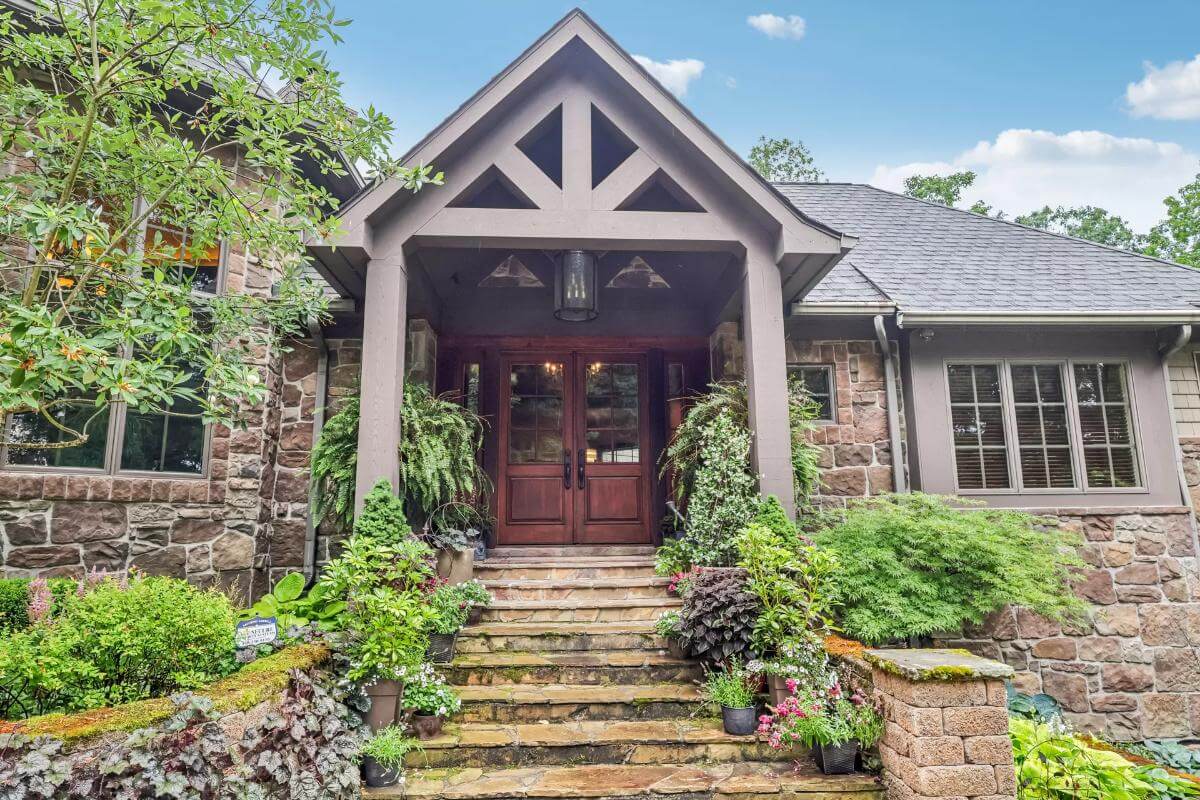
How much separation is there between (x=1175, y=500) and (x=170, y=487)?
8.02 metres

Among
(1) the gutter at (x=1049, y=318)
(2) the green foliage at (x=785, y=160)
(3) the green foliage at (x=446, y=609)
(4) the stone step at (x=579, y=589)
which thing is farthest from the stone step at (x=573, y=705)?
(2) the green foliage at (x=785, y=160)

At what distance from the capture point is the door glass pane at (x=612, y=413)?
20.9 ft

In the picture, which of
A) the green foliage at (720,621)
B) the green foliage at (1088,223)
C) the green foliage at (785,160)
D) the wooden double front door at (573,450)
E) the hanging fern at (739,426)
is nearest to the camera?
the green foliage at (720,621)

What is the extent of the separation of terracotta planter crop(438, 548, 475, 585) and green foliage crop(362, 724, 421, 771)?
141 centimetres

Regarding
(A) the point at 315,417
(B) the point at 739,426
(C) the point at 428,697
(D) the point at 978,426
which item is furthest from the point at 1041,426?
(A) the point at 315,417

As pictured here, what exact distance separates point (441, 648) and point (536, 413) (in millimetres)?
2843

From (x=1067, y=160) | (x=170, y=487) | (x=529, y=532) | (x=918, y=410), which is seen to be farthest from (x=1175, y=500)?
(x=1067, y=160)

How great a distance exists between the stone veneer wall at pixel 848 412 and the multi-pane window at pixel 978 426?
0.52 m

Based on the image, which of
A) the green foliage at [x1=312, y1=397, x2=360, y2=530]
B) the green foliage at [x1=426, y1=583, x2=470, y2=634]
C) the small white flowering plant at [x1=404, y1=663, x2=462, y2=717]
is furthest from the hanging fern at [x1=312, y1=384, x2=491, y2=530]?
the small white flowering plant at [x1=404, y1=663, x2=462, y2=717]

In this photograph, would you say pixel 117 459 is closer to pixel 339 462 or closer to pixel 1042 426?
pixel 339 462

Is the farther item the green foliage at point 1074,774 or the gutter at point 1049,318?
the gutter at point 1049,318

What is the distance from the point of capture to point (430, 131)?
4.41m

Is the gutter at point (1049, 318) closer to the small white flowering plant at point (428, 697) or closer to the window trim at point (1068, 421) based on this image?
the window trim at point (1068, 421)

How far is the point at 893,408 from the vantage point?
577 cm
